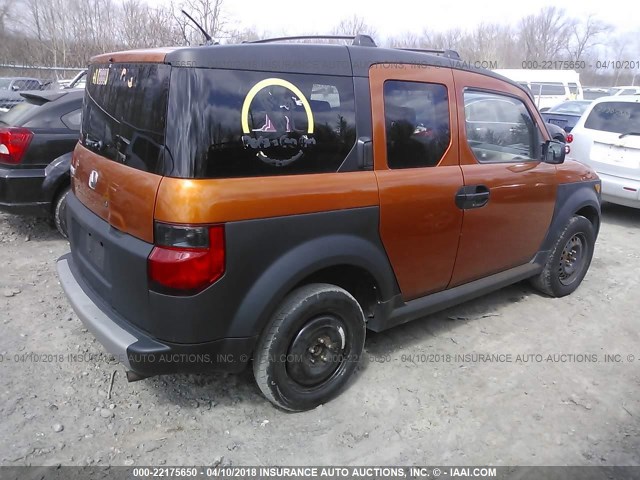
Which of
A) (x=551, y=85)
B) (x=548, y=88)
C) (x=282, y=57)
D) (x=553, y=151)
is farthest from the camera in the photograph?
(x=548, y=88)

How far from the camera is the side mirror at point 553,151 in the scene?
13.0 ft

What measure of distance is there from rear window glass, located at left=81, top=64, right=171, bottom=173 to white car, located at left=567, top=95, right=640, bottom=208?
6831 millimetres

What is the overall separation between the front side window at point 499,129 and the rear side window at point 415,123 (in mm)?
265

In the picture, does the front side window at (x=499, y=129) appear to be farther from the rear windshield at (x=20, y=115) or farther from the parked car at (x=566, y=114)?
the parked car at (x=566, y=114)

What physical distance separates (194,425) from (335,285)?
1.13m

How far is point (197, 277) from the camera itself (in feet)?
7.55

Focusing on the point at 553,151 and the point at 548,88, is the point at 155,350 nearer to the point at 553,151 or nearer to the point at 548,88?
the point at 553,151

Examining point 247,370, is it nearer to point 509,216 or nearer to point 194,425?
point 194,425

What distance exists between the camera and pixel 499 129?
3703mm

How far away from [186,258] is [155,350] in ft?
1.64

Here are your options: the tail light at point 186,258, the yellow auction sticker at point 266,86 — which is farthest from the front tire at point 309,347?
the yellow auction sticker at point 266,86

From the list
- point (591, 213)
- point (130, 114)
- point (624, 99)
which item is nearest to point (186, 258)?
point (130, 114)

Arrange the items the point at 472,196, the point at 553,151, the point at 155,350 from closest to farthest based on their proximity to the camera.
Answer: the point at 155,350, the point at 472,196, the point at 553,151

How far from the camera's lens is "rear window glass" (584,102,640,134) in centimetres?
720
